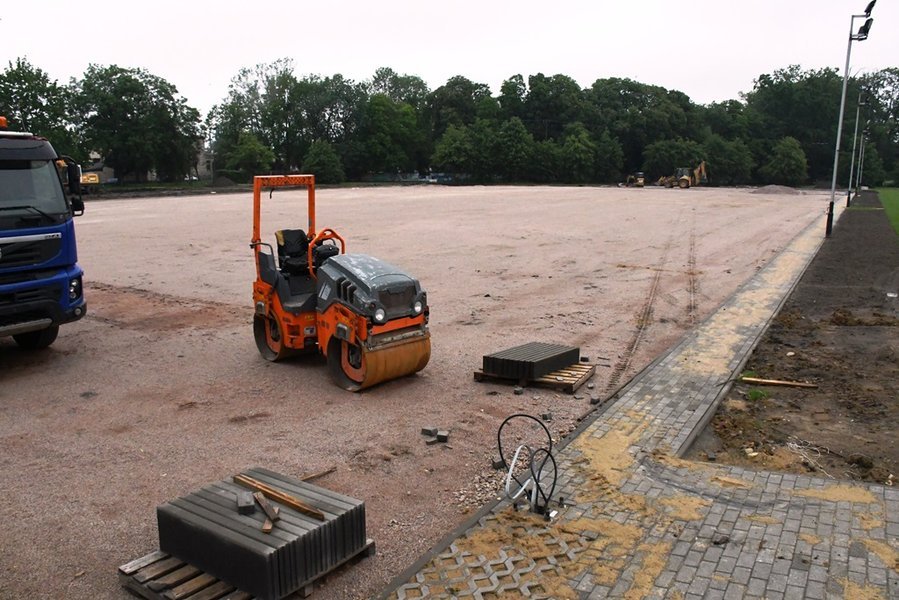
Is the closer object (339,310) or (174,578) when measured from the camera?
(174,578)

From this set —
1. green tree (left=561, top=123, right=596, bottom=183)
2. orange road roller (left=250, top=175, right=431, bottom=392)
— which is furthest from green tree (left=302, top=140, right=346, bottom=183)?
orange road roller (left=250, top=175, right=431, bottom=392)

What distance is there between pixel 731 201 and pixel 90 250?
44.4m

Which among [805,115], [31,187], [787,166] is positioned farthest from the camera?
[805,115]

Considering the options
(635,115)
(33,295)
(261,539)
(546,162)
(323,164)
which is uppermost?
(635,115)

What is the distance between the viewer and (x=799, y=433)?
7.77m

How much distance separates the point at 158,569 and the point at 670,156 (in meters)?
98.2

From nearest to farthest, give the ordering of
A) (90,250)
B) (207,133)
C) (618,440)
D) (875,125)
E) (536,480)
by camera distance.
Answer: (536,480) < (618,440) < (90,250) < (207,133) < (875,125)

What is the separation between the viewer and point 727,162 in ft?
321

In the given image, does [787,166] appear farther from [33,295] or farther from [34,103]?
A: [33,295]

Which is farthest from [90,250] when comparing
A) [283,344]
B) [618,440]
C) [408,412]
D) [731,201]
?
[731,201]

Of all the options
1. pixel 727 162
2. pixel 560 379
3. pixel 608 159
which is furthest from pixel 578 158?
pixel 560 379

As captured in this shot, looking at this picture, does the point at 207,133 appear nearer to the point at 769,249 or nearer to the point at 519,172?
the point at 519,172

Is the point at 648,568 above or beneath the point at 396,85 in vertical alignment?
beneath

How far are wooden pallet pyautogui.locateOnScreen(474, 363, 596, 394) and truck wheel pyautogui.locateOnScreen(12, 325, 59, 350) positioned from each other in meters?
6.82
